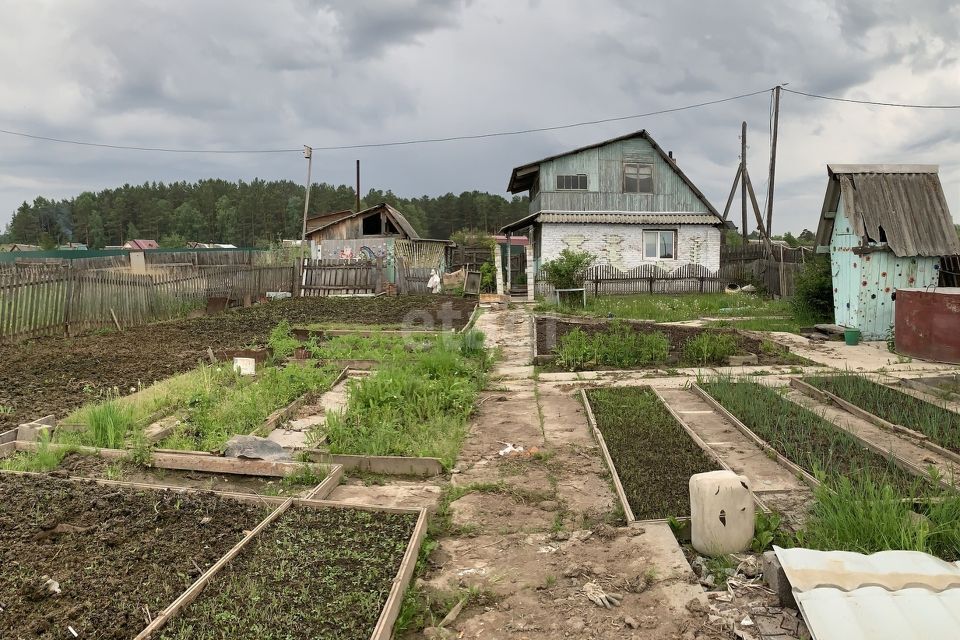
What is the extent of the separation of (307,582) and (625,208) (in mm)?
23363

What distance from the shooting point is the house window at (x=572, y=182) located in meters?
24.5

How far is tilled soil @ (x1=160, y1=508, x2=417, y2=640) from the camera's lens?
275 cm

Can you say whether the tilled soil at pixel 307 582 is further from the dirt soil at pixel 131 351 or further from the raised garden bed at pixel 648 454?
the dirt soil at pixel 131 351

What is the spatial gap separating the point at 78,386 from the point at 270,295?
48.7 feet

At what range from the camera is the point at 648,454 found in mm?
5195

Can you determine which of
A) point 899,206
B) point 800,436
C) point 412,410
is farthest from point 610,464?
point 899,206

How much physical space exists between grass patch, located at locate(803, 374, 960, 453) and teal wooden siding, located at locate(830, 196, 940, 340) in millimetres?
4258

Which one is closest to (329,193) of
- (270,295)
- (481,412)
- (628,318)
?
(270,295)

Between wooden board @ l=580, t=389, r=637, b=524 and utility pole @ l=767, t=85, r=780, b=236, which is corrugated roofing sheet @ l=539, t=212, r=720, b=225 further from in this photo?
wooden board @ l=580, t=389, r=637, b=524

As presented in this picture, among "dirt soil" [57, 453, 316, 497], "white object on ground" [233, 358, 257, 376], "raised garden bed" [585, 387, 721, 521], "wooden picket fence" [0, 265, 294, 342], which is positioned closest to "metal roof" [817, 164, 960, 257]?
"raised garden bed" [585, 387, 721, 521]

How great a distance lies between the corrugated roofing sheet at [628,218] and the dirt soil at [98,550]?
20504 millimetres

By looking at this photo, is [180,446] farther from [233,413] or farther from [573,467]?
[573,467]

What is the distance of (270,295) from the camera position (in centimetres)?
2225

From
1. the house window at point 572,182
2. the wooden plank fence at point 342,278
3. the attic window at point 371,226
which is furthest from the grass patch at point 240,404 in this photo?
the attic window at point 371,226
